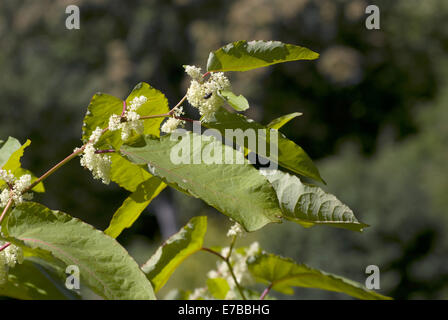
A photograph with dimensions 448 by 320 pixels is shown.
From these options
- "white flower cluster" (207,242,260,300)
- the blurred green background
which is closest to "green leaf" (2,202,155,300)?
"white flower cluster" (207,242,260,300)

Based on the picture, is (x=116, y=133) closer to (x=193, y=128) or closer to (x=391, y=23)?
(x=193, y=128)

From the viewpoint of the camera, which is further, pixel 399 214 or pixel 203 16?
pixel 203 16

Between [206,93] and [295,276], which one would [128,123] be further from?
[295,276]

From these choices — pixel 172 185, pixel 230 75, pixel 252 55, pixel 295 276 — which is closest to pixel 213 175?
pixel 172 185

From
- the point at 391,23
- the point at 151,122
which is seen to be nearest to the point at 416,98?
the point at 391,23

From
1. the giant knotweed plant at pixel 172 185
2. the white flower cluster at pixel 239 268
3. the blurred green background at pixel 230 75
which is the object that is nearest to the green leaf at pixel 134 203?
the giant knotweed plant at pixel 172 185

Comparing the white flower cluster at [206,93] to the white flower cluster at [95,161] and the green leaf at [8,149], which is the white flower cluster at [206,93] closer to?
the white flower cluster at [95,161]
